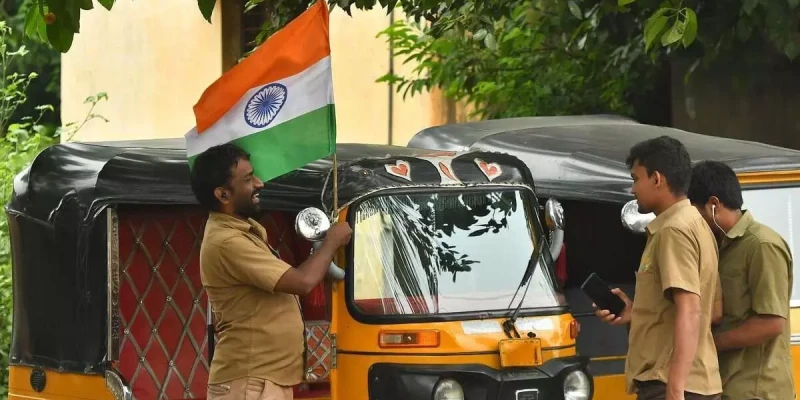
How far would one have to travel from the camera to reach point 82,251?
21.5ft

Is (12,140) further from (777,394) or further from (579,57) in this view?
(777,394)

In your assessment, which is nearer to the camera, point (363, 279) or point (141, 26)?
point (363, 279)

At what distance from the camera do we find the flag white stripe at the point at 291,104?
5.92 m

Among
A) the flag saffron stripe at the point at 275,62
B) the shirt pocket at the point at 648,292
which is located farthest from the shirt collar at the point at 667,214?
the flag saffron stripe at the point at 275,62

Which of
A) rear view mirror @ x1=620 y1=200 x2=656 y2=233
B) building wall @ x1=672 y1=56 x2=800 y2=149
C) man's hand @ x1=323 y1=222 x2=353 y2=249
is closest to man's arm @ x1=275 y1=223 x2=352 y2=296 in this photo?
man's hand @ x1=323 y1=222 x2=353 y2=249

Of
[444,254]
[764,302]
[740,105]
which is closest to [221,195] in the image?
[444,254]

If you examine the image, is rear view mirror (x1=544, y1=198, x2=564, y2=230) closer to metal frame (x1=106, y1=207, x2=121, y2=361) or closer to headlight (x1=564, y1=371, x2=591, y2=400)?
headlight (x1=564, y1=371, x2=591, y2=400)

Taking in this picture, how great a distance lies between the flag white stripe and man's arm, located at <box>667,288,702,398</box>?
1.96m

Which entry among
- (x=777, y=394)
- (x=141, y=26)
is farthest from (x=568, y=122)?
(x=141, y=26)

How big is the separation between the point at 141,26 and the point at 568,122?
23.2 feet

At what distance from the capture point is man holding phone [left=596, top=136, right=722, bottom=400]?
4648 millimetres

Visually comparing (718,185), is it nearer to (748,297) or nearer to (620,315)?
(748,297)

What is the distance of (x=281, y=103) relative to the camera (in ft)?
19.5

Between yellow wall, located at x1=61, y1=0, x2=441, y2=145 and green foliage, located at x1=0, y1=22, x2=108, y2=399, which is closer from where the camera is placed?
green foliage, located at x1=0, y1=22, x2=108, y2=399
